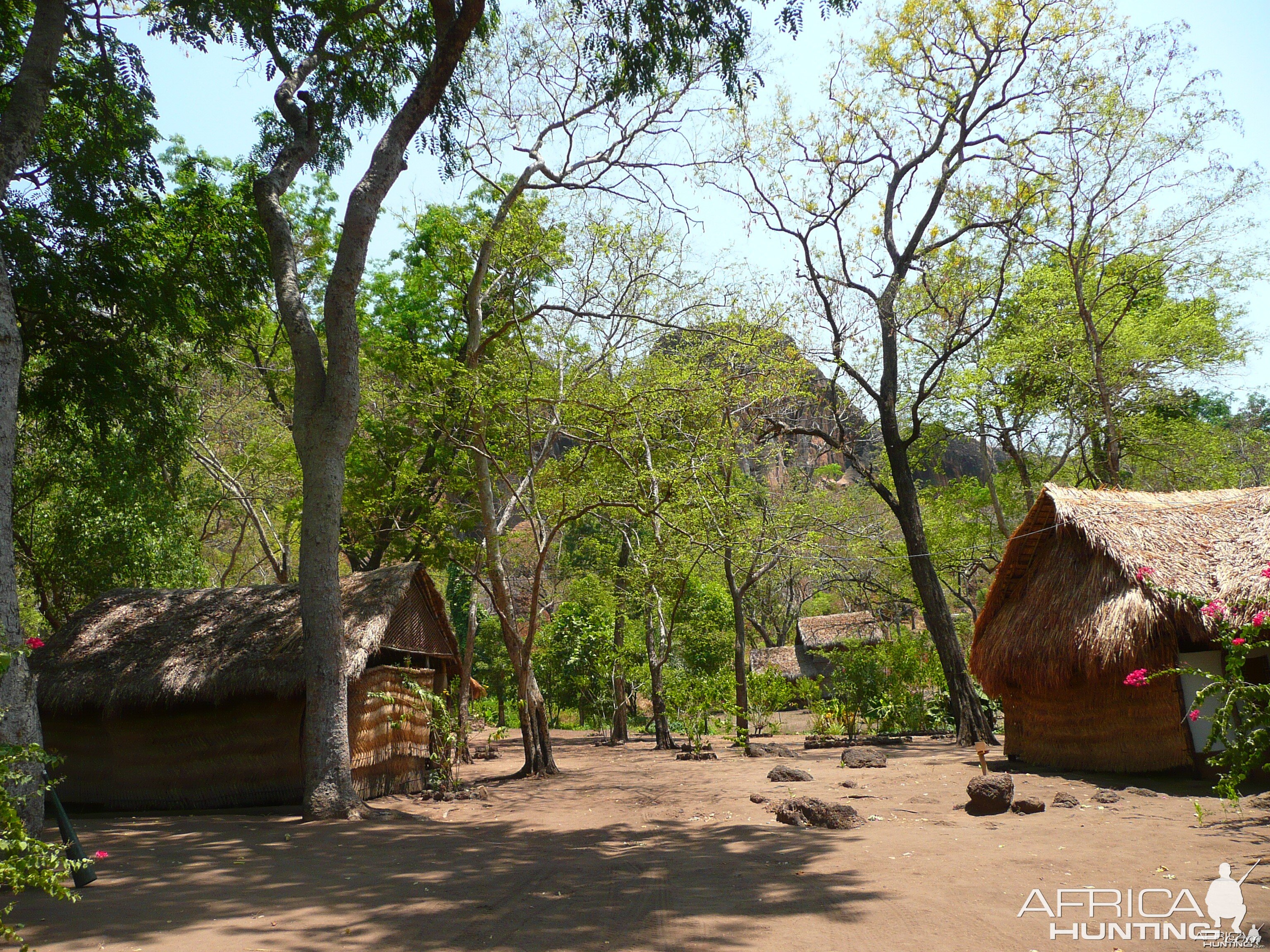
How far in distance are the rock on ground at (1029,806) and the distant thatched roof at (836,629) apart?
21.1 metres

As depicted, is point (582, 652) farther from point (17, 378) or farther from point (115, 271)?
point (17, 378)

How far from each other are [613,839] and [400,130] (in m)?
7.70

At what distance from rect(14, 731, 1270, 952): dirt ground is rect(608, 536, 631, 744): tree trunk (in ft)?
26.6

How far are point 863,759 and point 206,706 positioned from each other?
8974 mm

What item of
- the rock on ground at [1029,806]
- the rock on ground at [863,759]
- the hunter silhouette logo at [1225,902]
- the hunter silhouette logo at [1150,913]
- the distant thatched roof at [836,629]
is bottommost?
the rock on ground at [863,759]

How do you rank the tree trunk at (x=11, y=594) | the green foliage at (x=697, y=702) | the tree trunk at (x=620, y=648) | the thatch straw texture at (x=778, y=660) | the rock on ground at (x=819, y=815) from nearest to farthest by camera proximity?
the tree trunk at (x=11, y=594) < the rock on ground at (x=819, y=815) < the green foliage at (x=697, y=702) < the tree trunk at (x=620, y=648) < the thatch straw texture at (x=778, y=660)

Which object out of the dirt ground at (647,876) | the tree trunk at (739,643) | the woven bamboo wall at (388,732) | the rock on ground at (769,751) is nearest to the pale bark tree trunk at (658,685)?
the tree trunk at (739,643)

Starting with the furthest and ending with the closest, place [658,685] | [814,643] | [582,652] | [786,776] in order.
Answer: [814,643]
[582,652]
[658,685]
[786,776]

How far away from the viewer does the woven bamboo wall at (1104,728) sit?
28.0 ft

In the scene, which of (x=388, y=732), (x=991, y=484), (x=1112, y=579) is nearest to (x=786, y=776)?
(x=1112, y=579)

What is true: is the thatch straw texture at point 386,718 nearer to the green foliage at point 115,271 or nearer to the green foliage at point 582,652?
the green foliage at point 115,271

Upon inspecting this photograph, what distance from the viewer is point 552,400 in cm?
1002

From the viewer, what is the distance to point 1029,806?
7273 mm

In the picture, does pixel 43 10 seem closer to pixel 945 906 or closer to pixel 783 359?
pixel 945 906
